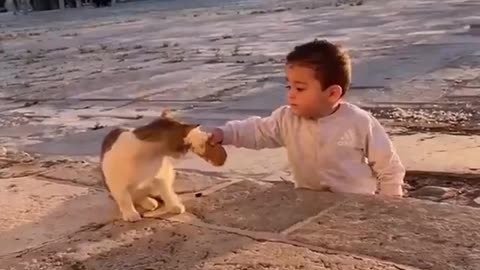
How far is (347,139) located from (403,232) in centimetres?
71

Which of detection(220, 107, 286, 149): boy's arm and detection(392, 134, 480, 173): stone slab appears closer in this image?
detection(220, 107, 286, 149): boy's arm

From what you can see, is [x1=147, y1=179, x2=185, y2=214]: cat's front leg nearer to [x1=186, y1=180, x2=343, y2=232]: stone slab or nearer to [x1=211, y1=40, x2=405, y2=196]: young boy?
[x1=186, y1=180, x2=343, y2=232]: stone slab

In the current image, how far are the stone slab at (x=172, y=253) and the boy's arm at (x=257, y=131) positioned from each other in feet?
1.97

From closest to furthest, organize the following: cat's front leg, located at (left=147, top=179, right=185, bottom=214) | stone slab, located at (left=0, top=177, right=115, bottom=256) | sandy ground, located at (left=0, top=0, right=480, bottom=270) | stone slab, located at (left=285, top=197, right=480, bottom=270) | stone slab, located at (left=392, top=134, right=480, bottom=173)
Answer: stone slab, located at (left=285, top=197, right=480, bottom=270), sandy ground, located at (left=0, top=0, right=480, bottom=270), stone slab, located at (left=0, top=177, right=115, bottom=256), cat's front leg, located at (left=147, top=179, right=185, bottom=214), stone slab, located at (left=392, top=134, right=480, bottom=173)

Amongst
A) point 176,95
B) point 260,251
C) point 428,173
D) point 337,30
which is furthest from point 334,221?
point 337,30

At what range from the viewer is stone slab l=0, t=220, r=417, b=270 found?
7.95 feet

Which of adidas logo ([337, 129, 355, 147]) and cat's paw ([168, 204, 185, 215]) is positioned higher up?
adidas logo ([337, 129, 355, 147])

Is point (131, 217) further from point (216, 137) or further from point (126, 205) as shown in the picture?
point (216, 137)

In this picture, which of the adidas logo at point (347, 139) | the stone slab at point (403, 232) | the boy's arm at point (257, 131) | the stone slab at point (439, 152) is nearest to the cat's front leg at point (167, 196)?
the boy's arm at point (257, 131)

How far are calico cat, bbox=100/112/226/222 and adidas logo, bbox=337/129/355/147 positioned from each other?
0.50 m

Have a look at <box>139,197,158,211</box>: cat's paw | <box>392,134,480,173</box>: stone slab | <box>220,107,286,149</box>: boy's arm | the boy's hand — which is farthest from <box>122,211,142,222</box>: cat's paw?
<box>392,134,480,173</box>: stone slab

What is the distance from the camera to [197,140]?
9.97 feet

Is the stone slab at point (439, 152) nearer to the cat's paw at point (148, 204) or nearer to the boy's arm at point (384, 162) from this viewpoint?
the boy's arm at point (384, 162)

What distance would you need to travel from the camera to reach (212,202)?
3.19 meters
